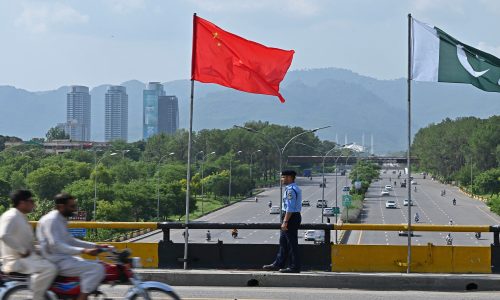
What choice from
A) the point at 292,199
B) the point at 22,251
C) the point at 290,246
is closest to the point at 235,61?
the point at 292,199

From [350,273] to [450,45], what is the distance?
4500 mm

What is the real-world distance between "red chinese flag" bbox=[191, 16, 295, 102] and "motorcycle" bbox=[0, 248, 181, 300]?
6.58 m

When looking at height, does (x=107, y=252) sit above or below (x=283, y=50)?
below

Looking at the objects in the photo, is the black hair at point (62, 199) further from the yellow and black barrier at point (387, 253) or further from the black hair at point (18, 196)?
the yellow and black barrier at point (387, 253)

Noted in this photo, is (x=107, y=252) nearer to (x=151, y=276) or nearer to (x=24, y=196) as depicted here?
(x=24, y=196)

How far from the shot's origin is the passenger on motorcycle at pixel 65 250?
10.4m

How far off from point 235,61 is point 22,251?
7.12 m

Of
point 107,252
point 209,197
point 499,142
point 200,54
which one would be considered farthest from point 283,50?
point 499,142

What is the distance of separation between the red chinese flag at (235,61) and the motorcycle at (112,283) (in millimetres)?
6584

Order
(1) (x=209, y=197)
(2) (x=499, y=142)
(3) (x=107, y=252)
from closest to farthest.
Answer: (3) (x=107, y=252) < (1) (x=209, y=197) < (2) (x=499, y=142)

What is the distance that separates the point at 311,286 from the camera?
49.7ft

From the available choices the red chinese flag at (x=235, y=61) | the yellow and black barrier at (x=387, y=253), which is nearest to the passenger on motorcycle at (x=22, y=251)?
the yellow and black barrier at (x=387, y=253)

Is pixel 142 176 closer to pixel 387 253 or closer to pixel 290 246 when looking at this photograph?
pixel 387 253

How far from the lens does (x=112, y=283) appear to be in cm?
1058
